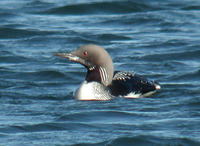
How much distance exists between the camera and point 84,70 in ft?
41.1

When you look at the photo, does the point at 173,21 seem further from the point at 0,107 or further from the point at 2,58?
the point at 0,107

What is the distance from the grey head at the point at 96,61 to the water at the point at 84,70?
42cm

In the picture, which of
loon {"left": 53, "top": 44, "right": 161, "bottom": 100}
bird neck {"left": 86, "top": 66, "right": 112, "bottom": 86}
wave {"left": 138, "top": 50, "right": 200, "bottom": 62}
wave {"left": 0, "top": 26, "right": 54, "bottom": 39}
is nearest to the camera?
loon {"left": 53, "top": 44, "right": 161, "bottom": 100}

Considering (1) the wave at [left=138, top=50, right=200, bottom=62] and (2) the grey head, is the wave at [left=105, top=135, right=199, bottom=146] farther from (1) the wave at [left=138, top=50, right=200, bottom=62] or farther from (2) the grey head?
(1) the wave at [left=138, top=50, right=200, bottom=62]

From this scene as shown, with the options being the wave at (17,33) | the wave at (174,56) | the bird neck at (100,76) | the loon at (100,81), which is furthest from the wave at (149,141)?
the wave at (17,33)

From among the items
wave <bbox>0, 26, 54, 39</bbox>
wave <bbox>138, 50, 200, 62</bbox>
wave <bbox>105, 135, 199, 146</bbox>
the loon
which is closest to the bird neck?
the loon

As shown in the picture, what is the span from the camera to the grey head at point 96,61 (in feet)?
31.9

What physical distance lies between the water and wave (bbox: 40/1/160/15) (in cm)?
3

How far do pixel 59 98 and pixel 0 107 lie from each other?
1.13 m

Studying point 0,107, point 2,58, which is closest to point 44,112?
point 0,107

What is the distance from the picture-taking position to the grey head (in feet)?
31.9

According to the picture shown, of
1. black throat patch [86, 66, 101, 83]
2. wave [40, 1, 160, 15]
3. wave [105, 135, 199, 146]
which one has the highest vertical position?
wave [40, 1, 160, 15]

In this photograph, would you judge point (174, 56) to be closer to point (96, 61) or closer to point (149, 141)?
point (96, 61)

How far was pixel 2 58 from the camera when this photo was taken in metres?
13.5
